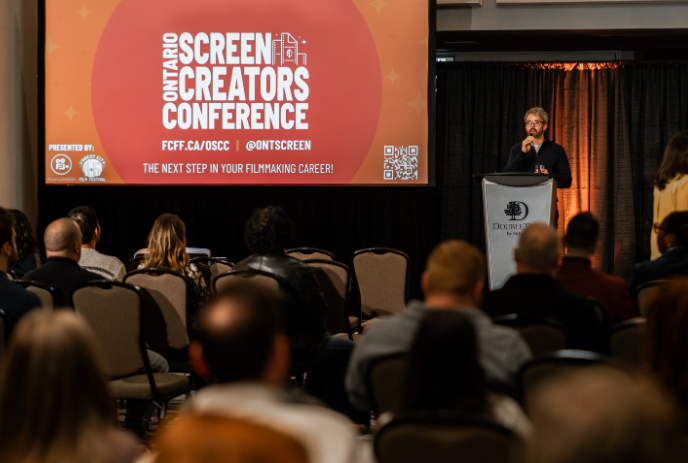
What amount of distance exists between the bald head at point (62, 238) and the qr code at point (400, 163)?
12.2 ft

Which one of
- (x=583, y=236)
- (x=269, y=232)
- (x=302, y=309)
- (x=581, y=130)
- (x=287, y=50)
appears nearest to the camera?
(x=583, y=236)

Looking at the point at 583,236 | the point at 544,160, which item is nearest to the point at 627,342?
the point at 583,236

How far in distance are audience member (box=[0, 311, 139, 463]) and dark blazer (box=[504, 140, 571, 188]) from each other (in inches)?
203

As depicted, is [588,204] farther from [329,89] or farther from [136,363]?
[136,363]

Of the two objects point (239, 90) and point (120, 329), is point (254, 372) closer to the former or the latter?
point (120, 329)

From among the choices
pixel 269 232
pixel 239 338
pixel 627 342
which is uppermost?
pixel 269 232

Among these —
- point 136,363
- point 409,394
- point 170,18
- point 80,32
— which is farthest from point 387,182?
point 409,394

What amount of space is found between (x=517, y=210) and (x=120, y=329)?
336 cm

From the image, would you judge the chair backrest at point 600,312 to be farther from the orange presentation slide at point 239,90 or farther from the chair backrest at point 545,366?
the orange presentation slide at point 239,90

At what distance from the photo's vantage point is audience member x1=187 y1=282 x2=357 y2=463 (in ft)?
3.37

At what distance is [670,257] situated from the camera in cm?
315

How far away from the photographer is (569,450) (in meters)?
0.65

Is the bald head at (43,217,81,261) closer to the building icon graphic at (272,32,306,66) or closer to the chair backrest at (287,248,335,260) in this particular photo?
the chair backrest at (287,248,335,260)

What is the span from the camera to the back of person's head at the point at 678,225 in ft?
10.5
